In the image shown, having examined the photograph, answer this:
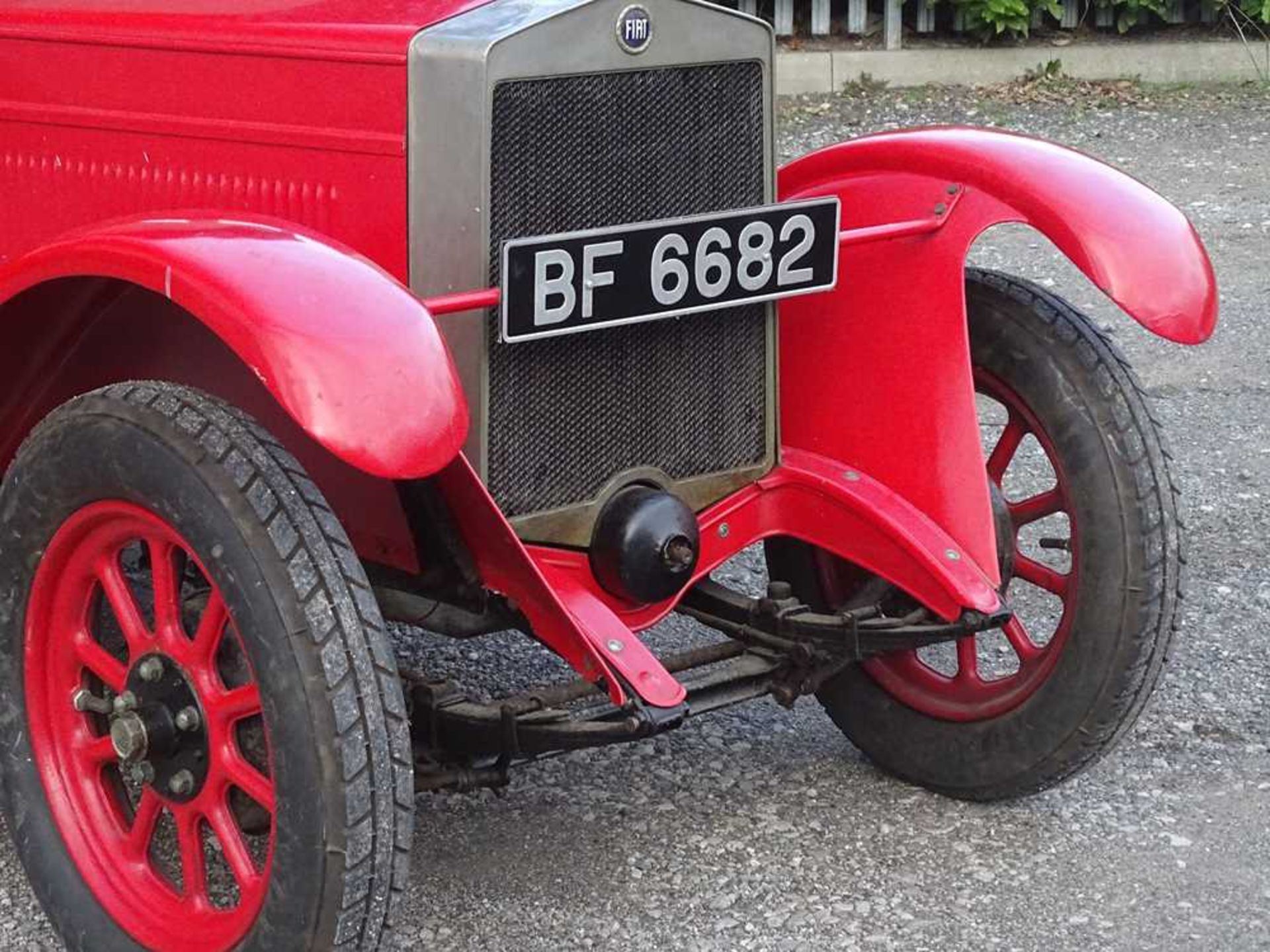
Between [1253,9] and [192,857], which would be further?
[1253,9]

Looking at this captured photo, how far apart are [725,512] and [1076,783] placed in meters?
0.88

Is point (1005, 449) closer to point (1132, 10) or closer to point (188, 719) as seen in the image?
point (188, 719)

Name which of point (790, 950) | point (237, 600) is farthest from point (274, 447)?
point (790, 950)

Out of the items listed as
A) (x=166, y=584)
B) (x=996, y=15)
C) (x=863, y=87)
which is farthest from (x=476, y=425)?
(x=996, y=15)

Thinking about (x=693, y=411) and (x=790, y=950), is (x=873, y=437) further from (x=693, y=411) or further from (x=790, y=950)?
(x=790, y=950)

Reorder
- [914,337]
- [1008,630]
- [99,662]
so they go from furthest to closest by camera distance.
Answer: [1008,630]
[914,337]
[99,662]

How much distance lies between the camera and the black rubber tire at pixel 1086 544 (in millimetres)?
3289

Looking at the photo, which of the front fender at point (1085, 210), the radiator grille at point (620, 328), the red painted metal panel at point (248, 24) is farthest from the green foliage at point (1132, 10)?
the red painted metal panel at point (248, 24)

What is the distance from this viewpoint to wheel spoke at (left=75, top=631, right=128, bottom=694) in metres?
2.91

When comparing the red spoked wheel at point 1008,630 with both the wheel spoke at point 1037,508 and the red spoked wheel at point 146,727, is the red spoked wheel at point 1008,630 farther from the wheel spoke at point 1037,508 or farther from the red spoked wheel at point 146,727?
the red spoked wheel at point 146,727

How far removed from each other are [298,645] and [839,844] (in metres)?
1.26

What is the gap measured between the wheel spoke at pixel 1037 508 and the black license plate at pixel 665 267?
579 millimetres

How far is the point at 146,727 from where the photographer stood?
281 cm

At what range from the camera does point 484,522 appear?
9.41 feet
